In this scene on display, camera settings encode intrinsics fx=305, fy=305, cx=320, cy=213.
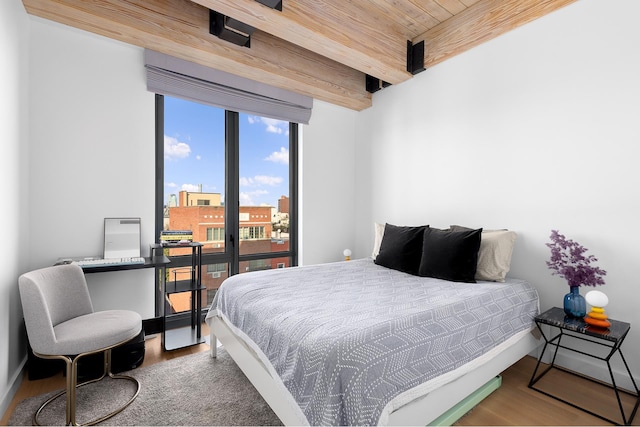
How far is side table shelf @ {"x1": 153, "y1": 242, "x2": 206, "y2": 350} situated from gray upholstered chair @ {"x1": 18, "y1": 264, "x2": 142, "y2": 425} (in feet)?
1.72

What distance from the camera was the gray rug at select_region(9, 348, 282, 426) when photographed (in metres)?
1.70

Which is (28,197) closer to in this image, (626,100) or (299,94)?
(299,94)

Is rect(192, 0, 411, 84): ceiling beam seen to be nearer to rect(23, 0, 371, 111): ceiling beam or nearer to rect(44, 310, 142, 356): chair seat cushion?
rect(23, 0, 371, 111): ceiling beam

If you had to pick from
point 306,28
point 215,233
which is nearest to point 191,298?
point 215,233

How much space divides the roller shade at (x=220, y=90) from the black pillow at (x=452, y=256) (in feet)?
7.26

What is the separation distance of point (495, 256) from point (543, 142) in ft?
3.29

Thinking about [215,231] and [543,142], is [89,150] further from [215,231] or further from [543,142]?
[543,142]

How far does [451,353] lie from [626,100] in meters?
2.10

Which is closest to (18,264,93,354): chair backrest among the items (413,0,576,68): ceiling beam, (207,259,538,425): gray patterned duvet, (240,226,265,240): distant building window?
(207,259,538,425): gray patterned duvet

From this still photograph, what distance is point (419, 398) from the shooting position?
137 cm

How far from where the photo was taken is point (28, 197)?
2.30 m

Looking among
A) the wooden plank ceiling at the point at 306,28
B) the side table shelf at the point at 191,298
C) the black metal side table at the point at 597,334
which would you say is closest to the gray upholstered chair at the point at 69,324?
the side table shelf at the point at 191,298

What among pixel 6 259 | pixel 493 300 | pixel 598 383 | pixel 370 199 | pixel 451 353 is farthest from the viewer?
pixel 370 199

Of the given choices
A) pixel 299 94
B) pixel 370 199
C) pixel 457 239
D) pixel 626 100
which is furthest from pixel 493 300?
pixel 299 94
